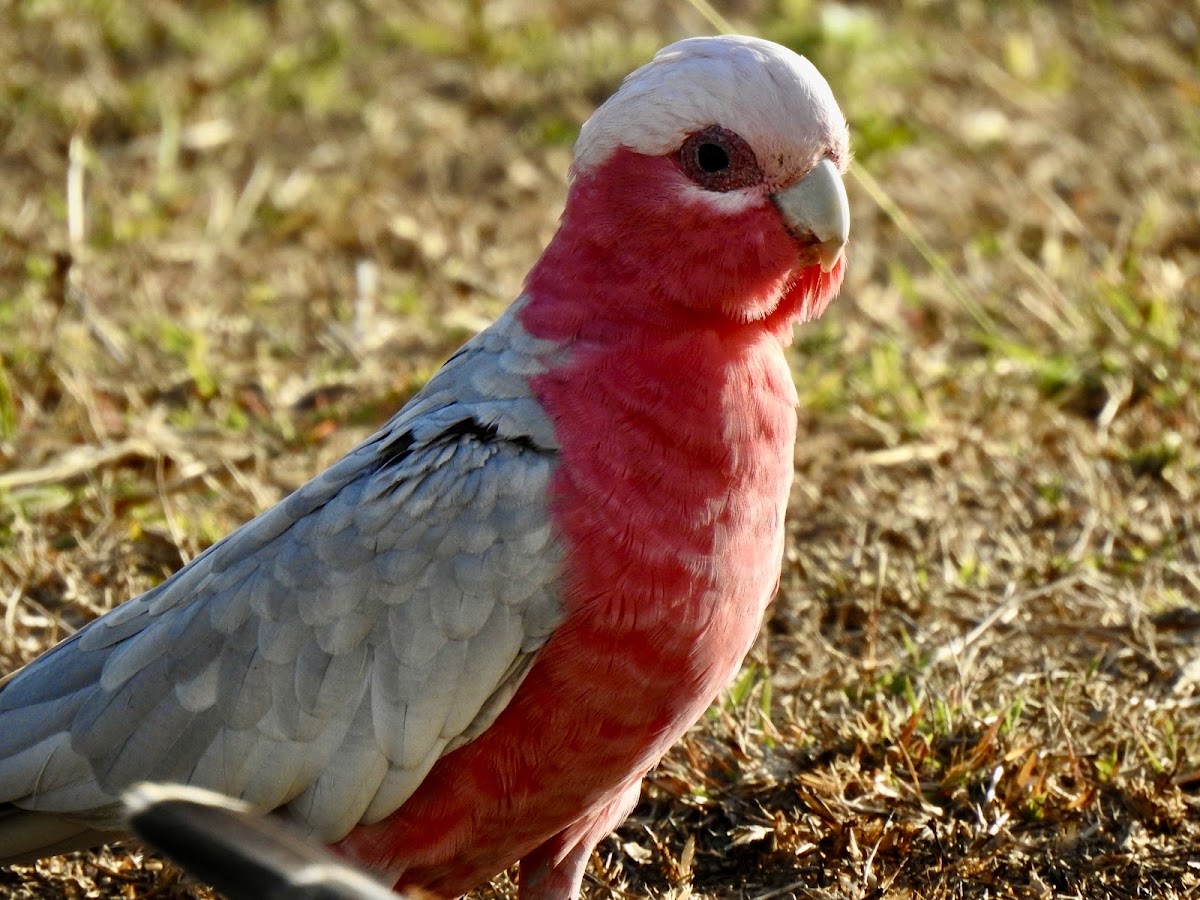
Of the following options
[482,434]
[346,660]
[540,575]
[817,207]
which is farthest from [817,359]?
[346,660]

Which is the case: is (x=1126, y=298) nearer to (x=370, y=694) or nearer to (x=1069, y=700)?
(x=1069, y=700)

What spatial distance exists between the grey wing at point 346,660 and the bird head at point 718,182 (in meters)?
0.39

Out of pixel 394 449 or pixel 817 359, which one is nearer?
pixel 394 449

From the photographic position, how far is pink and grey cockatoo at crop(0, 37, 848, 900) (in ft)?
9.63

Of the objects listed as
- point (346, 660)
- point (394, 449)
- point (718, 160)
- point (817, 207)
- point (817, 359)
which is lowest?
point (817, 359)

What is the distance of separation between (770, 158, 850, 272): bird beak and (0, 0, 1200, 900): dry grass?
3.76 ft

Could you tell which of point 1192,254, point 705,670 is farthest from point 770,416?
point 1192,254

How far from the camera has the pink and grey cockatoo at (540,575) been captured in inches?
116

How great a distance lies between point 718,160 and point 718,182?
0.04 meters

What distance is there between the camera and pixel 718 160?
3014 millimetres

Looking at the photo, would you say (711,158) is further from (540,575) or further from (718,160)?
(540,575)

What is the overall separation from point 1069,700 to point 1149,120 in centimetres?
413

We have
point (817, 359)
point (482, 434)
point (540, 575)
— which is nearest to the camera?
point (540, 575)

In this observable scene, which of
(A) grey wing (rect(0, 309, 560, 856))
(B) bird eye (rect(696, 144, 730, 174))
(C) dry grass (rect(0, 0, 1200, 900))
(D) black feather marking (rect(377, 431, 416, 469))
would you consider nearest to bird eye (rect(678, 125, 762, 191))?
(B) bird eye (rect(696, 144, 730, 174))
